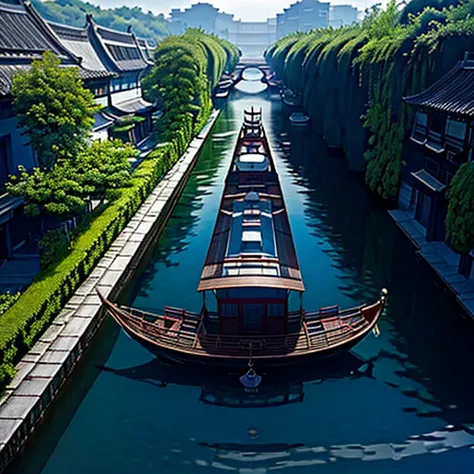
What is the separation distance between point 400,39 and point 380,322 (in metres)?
25.2

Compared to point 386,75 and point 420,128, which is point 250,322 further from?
point 386,75

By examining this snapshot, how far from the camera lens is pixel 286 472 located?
688 inches

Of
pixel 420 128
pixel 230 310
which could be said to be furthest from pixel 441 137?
pixel 230 310

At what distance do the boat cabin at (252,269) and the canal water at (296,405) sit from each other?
2.53 metres

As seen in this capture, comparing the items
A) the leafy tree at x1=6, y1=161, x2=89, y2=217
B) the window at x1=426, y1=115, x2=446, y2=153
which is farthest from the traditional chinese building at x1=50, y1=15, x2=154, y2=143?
the window at x1=426, y1=115, x2=446, y2=153

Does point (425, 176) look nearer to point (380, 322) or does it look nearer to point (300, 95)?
point (380, 322)

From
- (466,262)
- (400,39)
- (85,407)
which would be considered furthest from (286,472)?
(400,39)

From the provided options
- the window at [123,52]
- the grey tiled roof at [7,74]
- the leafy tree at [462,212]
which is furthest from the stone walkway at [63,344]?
the window at [123,52]

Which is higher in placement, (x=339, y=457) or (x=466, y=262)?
(x=466, y=262)

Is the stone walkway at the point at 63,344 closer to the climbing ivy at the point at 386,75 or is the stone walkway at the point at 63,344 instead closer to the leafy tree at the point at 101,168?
the leafy tree at the point at 101,168

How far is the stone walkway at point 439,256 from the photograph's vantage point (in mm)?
27375

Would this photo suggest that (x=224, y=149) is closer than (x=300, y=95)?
Yes

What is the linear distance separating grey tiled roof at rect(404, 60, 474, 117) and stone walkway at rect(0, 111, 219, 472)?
20847 mm

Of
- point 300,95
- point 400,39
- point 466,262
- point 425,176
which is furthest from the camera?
point 300,95
